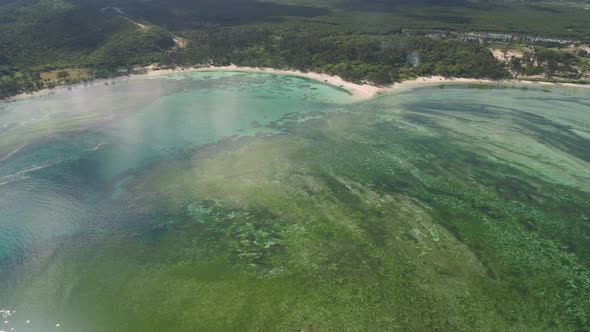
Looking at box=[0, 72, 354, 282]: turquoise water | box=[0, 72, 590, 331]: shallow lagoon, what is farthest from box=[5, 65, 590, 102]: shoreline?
box=[0, 72, 590, 331]: shallow lagoon

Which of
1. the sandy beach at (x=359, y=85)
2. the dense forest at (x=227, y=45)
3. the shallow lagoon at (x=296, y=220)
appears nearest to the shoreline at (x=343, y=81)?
the sandy beach at (x=359, y=85)

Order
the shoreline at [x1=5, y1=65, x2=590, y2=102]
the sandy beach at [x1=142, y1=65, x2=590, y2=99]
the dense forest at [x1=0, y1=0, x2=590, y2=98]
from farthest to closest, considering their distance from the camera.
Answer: the dense forest at [x1=0, y1=0, x2=590, y2=98] < the sandy beach at [x1=142, y1=65, x2=590, y2=99] < the shoreline at [x1=5, y1=65, x2=590, y2=102]

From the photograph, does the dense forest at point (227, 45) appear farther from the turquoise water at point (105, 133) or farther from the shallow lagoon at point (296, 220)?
the shallow lagoon at point (296, 220)

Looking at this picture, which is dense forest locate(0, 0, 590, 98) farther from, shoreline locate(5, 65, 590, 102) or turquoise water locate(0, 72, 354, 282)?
turquoise water locate(0, 72, 354, 282)

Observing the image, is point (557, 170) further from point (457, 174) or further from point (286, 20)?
point (286, 20)

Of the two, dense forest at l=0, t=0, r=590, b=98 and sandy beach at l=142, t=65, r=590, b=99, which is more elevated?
dense forest at l=0, t=0, r=590, b=98

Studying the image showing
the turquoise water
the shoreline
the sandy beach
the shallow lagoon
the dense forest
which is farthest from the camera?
the dense forest

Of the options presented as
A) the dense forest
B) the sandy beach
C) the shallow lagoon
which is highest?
the dense forest

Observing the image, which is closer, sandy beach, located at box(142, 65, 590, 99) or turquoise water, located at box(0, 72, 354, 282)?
turquoise water, located at box(0, 72, 354, 282)
